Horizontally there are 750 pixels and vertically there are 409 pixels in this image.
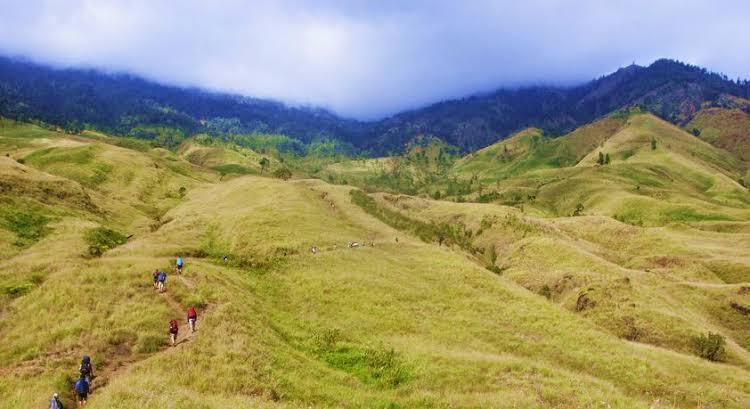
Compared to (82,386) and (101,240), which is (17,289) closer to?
(82,386)

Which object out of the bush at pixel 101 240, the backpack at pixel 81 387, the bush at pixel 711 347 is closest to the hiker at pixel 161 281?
the backpack at pixel 81 387

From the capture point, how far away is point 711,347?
59844 mm

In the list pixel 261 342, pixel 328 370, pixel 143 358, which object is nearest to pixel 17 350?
pixel 143 358

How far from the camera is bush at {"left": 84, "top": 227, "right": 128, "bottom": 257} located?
194 feet

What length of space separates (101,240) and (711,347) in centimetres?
8480

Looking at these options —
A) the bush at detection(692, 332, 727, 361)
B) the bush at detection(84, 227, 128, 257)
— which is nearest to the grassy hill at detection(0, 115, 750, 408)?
the bush at detection(84, 227, 128, 257)

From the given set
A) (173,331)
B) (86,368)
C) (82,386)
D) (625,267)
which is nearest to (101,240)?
(173,331)

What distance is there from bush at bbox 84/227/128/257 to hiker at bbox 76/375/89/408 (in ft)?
120

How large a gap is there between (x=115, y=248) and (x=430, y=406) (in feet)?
168

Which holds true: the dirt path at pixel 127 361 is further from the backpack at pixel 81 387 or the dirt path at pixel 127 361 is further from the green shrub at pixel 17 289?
the green shrub at pixel 17 289

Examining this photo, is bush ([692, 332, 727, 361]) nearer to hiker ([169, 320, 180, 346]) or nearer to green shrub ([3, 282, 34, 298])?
hiker ([169, 320, 180, 346])

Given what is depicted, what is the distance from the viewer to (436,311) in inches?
2179

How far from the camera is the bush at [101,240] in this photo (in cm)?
5899

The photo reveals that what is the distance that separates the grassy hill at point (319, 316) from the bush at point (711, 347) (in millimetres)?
1216
